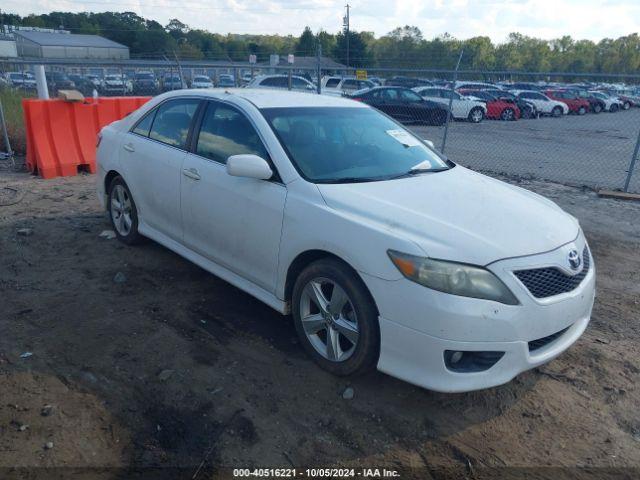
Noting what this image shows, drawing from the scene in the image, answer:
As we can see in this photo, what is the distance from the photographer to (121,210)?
18.4 feet

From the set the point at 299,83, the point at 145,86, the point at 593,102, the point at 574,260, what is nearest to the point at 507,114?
the point at 299,83

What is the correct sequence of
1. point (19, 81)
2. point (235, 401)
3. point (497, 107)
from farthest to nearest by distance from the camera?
point (497, 107), point (19, 81), point (235, 401)

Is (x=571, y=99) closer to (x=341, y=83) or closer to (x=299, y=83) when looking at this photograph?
(x=341, y=83)

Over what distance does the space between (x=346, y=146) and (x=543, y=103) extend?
3054 cm

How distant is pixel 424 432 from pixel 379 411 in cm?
29

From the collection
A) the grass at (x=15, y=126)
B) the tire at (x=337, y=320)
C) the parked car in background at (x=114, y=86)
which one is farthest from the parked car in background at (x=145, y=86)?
the tire at (x=337, y=320)

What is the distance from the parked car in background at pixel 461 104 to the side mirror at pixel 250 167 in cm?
2142

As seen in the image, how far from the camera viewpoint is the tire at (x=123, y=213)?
5.41 m

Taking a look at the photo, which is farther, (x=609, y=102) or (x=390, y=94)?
(x=609, y=102)

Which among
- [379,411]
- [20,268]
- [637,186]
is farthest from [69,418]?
[637,186]

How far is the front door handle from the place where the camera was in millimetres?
4328

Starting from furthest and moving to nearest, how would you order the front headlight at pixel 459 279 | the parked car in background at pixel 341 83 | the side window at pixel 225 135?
the parked car in background at pixel 341 83, the side window at pixel 225 135, the front headlight at pixel 459 279

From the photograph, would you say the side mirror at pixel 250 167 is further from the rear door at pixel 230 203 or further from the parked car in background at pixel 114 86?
the parked car in background at pixel 114 86

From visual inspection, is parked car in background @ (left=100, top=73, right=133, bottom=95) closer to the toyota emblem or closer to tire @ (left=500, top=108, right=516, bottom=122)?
tire @ (left=500, top=108, right=516, bottom=122)
